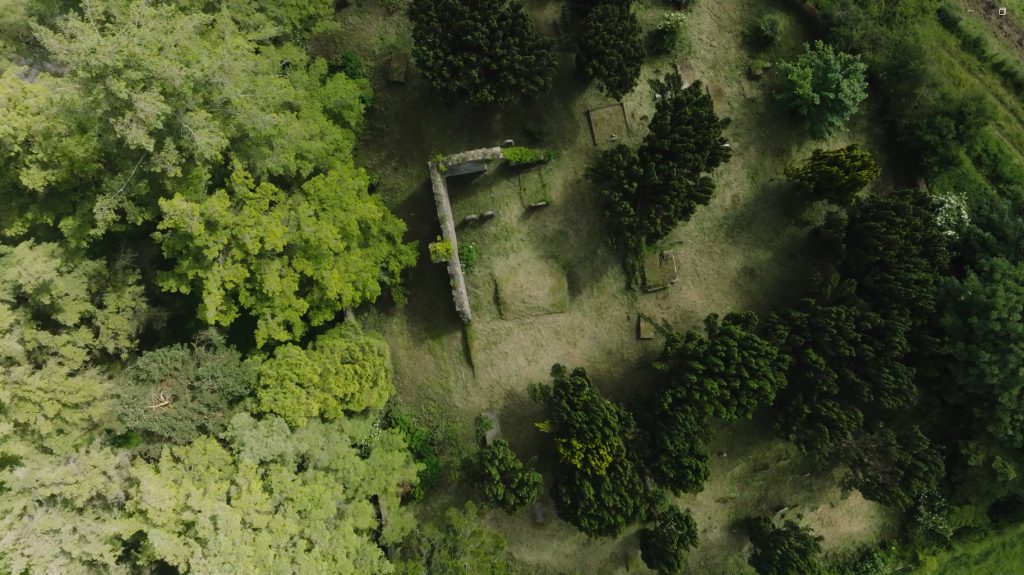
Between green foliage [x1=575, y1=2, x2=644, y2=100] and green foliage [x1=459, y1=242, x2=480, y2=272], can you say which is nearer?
green foliage [x1=575, y1=2, x2=644, y2=100]

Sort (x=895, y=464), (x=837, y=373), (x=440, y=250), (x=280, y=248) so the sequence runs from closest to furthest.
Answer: (x=280, y=248) < (x=837, y=373) < (x=895, y=464) < (x=440, y=250)

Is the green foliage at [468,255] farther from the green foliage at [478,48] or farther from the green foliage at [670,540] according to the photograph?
the green foliage at [670,540]

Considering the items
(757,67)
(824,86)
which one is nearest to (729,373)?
(824,86)

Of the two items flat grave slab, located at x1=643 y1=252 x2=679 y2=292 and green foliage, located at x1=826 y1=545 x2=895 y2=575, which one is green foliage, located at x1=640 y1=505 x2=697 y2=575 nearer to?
green foliage, located at x1=826 y1=545 x2=895 y2=575

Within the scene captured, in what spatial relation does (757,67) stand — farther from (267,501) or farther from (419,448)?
(267,501)

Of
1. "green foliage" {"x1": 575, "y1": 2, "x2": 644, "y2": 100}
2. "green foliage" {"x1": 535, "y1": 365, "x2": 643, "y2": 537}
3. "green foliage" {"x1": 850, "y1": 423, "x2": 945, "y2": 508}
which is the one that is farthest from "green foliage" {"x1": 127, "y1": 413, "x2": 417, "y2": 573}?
"green foliage" {"x1": 850, "y1": 423, "x2": 945, "y2": 508}
